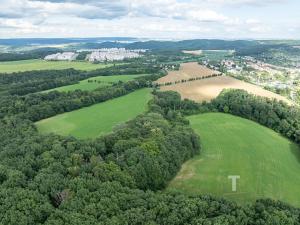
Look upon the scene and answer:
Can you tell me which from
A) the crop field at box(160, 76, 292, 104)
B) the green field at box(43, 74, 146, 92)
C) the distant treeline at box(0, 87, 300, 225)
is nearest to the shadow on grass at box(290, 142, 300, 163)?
the distant treeline at box(0, 87, 300, 225)

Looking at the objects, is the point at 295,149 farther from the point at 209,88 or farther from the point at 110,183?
the point at 209,88

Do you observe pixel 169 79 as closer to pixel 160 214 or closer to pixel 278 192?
pixel 278 192

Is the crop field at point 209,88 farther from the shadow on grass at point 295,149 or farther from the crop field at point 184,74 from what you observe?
the shadow on grass at point 295,149

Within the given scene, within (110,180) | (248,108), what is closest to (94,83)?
(248,108)

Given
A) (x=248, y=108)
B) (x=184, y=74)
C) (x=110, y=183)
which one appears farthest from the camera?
(x=184, y=74)

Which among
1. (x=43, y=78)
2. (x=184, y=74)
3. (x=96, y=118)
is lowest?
(x=96, y=118)

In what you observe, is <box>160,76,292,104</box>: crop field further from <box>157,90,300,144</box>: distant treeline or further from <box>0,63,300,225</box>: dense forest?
<box>0,63,300,225</box>: dense forest
